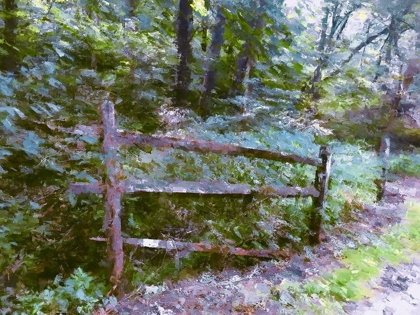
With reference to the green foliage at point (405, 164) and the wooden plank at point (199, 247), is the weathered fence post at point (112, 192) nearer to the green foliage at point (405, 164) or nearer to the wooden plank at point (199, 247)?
the wooden plank at point (199, 247)

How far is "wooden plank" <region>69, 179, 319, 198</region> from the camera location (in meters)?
3.49

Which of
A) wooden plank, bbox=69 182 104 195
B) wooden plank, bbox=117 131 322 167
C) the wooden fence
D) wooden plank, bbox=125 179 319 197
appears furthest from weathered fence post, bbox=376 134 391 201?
wooden plank, bbox=69 182 104 195

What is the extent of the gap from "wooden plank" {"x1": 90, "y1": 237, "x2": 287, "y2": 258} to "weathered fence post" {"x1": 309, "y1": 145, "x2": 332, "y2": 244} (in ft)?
2.90

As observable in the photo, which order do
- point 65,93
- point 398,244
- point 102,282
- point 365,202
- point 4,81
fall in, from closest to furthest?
point 4,81 < point 102,282 < point 65,93 < point 398,244 < point 365,202

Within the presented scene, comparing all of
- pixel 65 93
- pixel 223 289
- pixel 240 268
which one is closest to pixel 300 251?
pixel 240 268

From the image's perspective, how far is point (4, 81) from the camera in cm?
288

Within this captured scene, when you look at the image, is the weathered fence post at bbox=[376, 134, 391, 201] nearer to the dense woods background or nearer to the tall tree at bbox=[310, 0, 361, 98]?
the dense woods background

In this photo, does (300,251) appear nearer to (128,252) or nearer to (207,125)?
(128,252)

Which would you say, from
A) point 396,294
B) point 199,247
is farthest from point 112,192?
point 396,294

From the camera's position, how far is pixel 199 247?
392cm

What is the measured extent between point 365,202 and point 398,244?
259 cm

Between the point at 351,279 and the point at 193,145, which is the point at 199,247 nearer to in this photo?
the point at 193,145

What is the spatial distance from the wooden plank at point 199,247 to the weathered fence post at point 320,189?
0.88 metres

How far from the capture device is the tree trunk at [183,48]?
7.25m
